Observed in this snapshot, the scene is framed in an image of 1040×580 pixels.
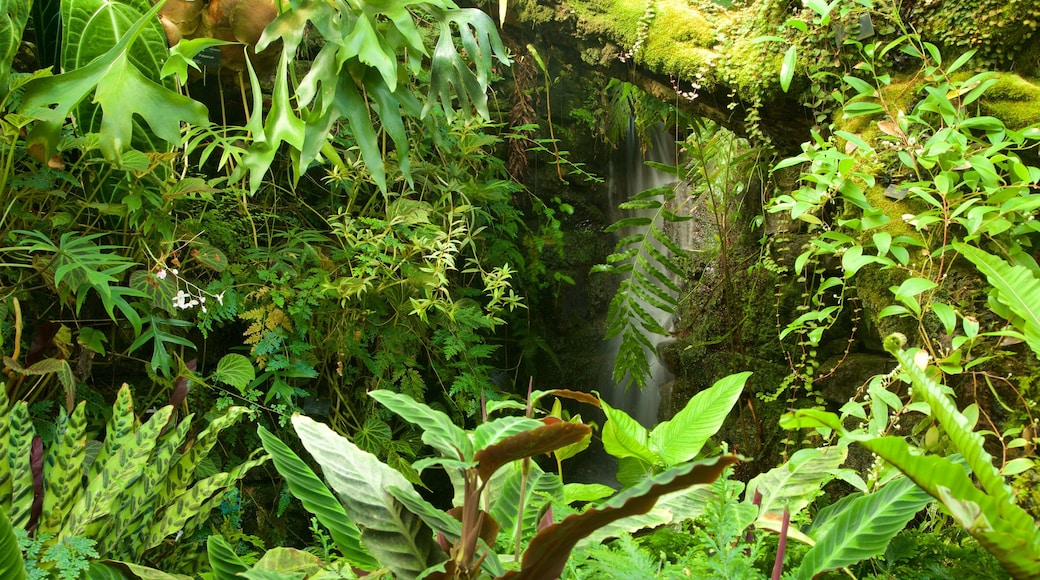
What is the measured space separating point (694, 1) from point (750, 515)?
96.1 inches

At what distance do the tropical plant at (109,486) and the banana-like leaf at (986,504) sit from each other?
1097 millimetres

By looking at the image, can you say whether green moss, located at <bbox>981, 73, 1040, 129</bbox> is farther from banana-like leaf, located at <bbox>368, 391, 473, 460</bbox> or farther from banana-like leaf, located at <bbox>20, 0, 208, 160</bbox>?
banana-like leaf, located at <bbox>20, 0, 208, 160</bbox>

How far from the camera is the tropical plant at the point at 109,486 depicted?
1346 mm

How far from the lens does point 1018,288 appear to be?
123 cm

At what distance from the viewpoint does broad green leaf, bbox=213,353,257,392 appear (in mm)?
2215

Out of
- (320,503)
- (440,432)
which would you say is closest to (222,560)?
(320,503)

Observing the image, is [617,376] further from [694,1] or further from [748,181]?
[694,1]

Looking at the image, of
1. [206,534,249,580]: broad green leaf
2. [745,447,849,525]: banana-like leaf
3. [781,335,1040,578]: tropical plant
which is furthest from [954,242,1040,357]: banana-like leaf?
[206,534,249,580]: broad green leaf

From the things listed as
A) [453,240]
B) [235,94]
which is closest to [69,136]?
[235,94]

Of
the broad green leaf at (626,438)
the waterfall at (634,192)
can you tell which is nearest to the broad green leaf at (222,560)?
the broad green leaf at (626,438)

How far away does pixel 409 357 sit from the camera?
2.91 m

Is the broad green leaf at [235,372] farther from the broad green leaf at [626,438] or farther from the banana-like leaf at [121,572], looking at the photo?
the broad green leaf at [626,438]

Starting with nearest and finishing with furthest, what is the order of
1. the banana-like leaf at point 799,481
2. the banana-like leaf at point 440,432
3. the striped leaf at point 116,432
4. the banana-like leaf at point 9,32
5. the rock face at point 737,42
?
the banana-like leaf at point 440,432, the banana-like leaf at point 799,481, the striped leaf at point 116,432, the banana-like leaf at point 9,32, the rock face at point 737,42

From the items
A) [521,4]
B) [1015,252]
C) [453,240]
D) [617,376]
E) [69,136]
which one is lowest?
[617,376]
